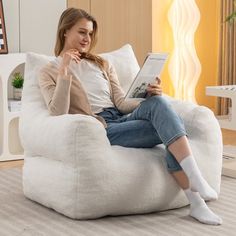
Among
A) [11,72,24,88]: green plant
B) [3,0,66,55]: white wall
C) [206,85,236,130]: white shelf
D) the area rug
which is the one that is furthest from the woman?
[3,0,66,55]: white wall

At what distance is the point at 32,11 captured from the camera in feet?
16.4

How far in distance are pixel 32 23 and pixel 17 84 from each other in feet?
1.56

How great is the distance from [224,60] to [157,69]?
3.67 m

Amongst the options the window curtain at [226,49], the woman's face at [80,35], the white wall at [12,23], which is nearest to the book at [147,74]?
the woman's face at [80,35]

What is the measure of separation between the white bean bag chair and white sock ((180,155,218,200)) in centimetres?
20

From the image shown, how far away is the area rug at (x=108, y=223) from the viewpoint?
9.86 ft

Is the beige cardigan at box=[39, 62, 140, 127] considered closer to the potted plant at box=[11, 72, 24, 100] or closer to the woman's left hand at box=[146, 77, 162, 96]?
the woman's left hand at box=[146, 77, 162, 96]

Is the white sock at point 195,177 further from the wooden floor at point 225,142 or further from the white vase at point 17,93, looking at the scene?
the white vase at point 17,93

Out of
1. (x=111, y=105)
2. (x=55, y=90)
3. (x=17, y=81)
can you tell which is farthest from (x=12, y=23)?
(x=55, y=90)

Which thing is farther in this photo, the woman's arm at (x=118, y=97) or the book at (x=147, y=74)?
the woman's arm at (x=118, y=97)

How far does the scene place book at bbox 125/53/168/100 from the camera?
322cm

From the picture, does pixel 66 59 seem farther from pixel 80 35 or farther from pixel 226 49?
pixel 226 49

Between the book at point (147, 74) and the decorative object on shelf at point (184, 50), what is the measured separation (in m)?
3.14

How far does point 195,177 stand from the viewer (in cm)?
310
